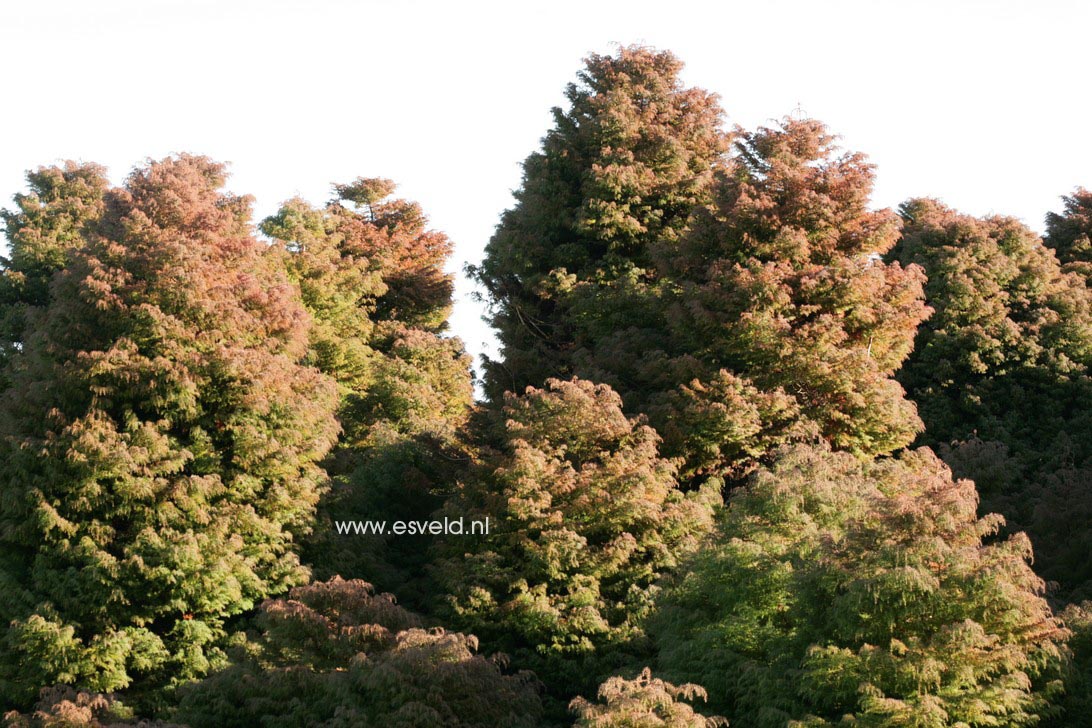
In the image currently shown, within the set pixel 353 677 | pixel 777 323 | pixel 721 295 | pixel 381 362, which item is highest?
pixel 381 362

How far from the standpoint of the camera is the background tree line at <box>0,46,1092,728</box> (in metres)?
15.0

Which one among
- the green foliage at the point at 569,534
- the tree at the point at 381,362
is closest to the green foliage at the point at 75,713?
the tree at the point at 381,362

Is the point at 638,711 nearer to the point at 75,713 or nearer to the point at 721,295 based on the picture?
the point at 75,713

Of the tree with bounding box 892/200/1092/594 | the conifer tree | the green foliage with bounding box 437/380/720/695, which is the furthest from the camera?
the tree with bounding box 892/200/1092/594

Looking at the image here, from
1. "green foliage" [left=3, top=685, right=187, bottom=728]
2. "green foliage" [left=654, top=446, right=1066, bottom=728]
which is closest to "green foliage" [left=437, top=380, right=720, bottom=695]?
"green foliage" [left=654, top=446, right=1066, bottom=728]

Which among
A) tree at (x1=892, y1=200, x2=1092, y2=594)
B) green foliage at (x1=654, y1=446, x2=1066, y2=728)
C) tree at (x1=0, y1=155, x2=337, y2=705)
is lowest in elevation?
green foliage at (x1=654, y1=446, x2=1066, y2=728)

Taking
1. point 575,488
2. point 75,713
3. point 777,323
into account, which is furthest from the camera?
point 777,323

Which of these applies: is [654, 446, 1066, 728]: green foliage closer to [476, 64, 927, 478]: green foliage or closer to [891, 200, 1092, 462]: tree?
[476, 64, 927, 478]: green foliage

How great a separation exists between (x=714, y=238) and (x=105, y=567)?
13680 millimetres

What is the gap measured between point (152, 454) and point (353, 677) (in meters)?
7.83

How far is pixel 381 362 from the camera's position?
108 ft

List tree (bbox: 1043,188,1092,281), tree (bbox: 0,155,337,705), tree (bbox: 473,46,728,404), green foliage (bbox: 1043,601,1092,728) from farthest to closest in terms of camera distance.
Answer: tree (bbox: 1043,188,1092,281), tree (bbox: 473,46,728,404), tree (bbox: 0,155,337,705), green foliage (bbox: 1043,601,1092,728)

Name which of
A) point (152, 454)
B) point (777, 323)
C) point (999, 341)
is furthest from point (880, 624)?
point (999, 341)

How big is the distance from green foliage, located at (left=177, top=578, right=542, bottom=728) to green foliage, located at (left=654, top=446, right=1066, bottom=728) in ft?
9.19
